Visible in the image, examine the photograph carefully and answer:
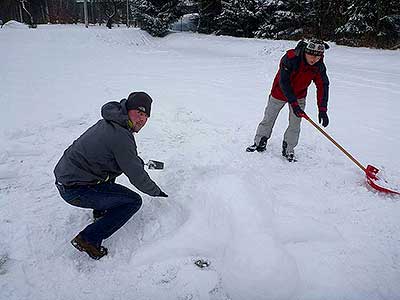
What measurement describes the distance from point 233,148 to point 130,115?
7.62 ft

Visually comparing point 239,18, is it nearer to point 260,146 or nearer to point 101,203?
point 260,146

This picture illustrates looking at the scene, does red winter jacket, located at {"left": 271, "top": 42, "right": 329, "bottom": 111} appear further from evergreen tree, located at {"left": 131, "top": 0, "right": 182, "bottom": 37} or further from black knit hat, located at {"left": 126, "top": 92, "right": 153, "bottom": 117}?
evergreen tree, located at {"left": 131, "top": 0, "right": 182, "bottom": 37}

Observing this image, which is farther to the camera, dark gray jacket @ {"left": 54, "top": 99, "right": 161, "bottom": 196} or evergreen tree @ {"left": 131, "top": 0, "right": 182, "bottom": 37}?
evergreen tree @ {"left": 131, "top": 0, "right": 182, "bottom": 37}

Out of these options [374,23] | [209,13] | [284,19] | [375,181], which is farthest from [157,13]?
[375,181]

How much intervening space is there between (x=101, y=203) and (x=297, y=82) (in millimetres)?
2634

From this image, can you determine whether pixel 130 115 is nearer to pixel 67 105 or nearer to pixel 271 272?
pixel 271 272

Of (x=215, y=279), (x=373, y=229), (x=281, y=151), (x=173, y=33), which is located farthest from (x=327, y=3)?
(x=215, y=279)

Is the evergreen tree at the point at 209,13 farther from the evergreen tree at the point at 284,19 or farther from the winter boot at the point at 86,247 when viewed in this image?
the winter boot at the point at 86,247

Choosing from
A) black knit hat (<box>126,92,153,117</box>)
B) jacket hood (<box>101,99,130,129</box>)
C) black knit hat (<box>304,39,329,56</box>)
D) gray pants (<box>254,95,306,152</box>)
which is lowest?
gray pants (<box>254,95,306,152</box>)


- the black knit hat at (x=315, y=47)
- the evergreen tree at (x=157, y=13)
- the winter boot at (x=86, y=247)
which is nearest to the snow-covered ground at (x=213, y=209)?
the winter boot at (x=86, y=247)

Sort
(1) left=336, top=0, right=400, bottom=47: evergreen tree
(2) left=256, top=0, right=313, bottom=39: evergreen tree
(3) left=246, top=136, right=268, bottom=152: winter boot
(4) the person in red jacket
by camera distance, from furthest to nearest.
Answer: (2) left=256, top=0, right=313, bottom=39: evergreen tree → (1) left=336, top=0, right=400, bottom=47: evergreen tree → (3) left=246, top=136, right=268, bottom=152: winter boot → (4) the person in red jacket

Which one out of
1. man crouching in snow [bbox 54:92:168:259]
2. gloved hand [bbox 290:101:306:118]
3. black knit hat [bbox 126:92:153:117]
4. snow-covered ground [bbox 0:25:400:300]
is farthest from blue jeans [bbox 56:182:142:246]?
gloved hand [bbox 290:101:306:118]

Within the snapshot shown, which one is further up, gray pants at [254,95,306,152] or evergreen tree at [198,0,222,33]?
evergreen tree at [198,0,222,33]

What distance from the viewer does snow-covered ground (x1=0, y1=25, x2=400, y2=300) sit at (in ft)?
7.86
